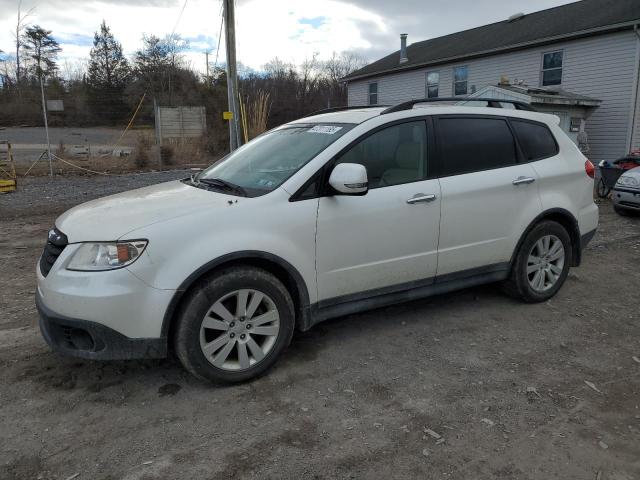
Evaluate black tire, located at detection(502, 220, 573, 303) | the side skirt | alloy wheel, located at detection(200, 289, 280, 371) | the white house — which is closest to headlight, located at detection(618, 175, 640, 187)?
the white house

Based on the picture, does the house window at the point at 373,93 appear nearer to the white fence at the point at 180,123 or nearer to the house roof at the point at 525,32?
the house roof at the point at 525,32

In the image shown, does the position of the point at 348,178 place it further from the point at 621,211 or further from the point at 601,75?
the point at 601,75

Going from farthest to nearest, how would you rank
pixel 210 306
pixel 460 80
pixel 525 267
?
pixel 460 80 < pixel 525 267 < pixel 210 306

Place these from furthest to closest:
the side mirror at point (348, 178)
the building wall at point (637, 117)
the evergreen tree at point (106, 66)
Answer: the evergreen tree at point (106, 66)
the building wall at point (637, 117)
the side mirror at point (348, 178)

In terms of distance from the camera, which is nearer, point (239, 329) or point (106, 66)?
point (239, 329)

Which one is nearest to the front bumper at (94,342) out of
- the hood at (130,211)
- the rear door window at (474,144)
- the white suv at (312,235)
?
the white suv at (312,235)

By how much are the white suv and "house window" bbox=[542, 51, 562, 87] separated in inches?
596

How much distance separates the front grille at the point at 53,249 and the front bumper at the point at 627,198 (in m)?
9.23

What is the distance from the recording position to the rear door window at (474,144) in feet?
13.4

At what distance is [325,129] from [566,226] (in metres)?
2.55

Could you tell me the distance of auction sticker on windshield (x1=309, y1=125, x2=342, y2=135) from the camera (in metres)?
3.83

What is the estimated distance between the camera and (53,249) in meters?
3.25

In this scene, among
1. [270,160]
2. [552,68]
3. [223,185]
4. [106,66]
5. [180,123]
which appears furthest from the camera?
[106,66]

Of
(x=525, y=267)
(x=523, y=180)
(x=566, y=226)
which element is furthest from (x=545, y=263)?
(x=523, y=180)
